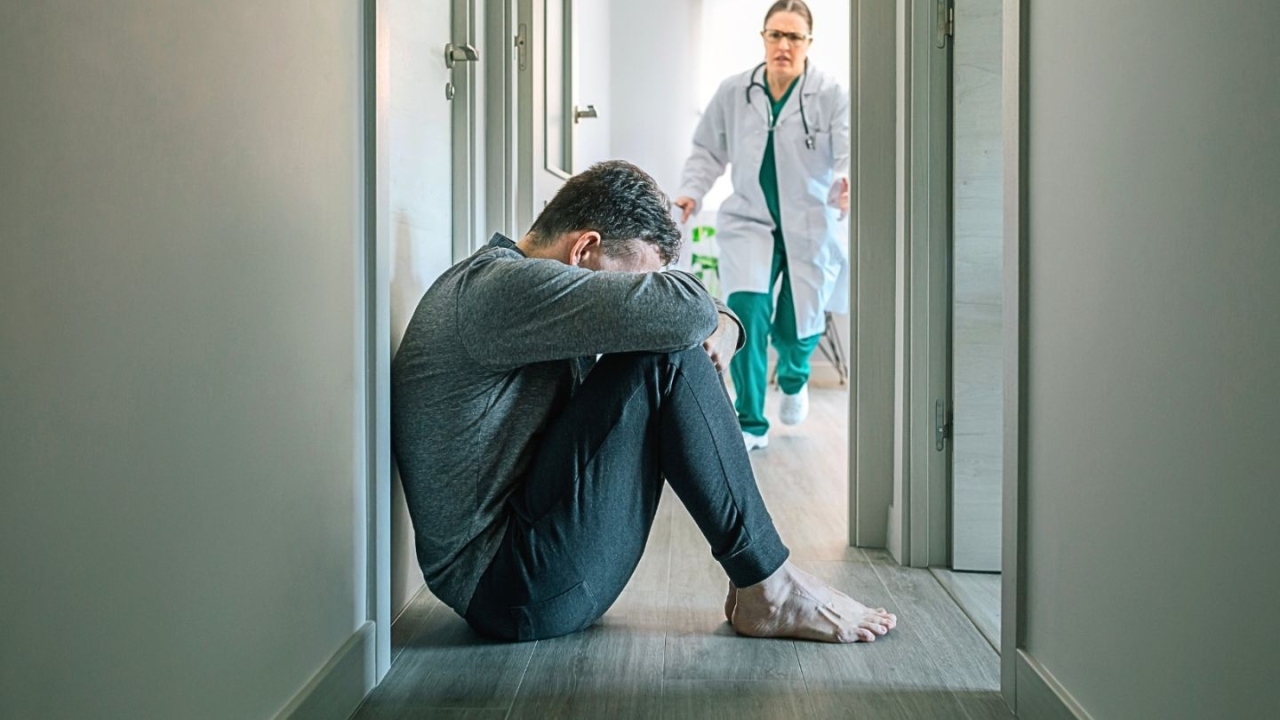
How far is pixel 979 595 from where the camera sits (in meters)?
1.91

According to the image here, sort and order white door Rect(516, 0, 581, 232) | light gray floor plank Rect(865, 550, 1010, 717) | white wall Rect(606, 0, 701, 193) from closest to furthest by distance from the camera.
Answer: light gray floor plank Rect(865, 550, 1010, 717) < white door Rect(516, 0, 581, 232) < white wall Rect(606, 0, 701, 193)

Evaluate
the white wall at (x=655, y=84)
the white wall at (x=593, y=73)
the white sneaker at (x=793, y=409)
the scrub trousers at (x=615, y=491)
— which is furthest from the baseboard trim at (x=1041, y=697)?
the white wall at (x=655, y=84)

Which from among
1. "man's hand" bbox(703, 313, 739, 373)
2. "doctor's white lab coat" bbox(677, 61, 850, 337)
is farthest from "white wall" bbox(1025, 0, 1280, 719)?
"doctor's white lab coat" bbox(677, 61, 850, 337)

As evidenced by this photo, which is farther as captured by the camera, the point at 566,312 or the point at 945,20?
the point at 945,20

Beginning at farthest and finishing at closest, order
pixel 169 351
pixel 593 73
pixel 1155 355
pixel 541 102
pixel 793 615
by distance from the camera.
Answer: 1. pixel 593 73
2. pixel 541 102
3. pixel 793 615
4. pixel 1155 355
5. pixel 169 351

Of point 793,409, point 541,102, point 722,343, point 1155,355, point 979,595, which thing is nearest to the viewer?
point 1155,355

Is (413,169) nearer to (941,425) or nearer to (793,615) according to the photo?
(793,615)

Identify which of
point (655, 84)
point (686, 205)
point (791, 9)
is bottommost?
point (686, 205)

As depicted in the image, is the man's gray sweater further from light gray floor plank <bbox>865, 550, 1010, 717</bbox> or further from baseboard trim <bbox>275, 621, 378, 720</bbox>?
light gray floor plank <bbox>865, 550, 1010, 717</bbox>

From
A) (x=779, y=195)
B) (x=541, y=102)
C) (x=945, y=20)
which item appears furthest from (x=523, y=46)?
(x=779, y=195)

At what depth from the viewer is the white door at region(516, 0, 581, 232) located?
2365mm

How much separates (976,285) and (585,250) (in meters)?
0.81

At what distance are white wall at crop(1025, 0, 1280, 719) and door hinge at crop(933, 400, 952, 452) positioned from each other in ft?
2.60

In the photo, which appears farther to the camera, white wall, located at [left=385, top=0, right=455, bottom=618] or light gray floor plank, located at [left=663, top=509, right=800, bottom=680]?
white wall, located at [left=385, top=0, right=455, bottom=618]
